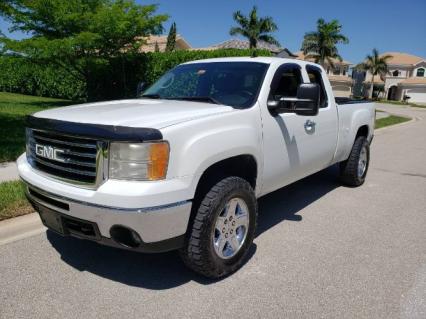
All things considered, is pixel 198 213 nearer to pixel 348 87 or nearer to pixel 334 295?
pixel 334 295

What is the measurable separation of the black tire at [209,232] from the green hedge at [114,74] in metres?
12.8

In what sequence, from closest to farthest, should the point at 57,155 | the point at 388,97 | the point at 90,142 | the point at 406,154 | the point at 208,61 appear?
the point at 90,142 → the point at 57,155 → the point at 208,61 → the point at 406,154 → the point at 388,97

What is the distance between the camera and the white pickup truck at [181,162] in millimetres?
2713

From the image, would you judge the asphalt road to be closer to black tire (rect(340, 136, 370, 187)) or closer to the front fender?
the front fender

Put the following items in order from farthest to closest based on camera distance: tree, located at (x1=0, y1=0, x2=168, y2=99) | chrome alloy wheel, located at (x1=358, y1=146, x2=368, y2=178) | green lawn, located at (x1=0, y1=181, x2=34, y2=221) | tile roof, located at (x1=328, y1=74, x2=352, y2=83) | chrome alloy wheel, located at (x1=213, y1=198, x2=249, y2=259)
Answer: tile roof, located at (x1=328, y1=74, x2=352, y2=83) → tree, located at (x1=0, y1=0, x2=168, y2=99) → chrome alloy wheel, located at (x1=358, y1=146, x2=368, y2=178) → green lawn, located at (x1=0, y1=181, x2=34, y2=221) → chrome alloy wheel, located at (x1=213, y1=198, x2=249, y2=259)

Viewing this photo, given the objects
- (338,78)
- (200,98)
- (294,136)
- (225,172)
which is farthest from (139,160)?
(338,78)

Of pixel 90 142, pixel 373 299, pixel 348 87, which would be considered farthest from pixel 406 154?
pixel 348 87

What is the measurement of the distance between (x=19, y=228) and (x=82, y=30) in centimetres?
1500

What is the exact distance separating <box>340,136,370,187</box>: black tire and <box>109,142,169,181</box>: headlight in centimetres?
419

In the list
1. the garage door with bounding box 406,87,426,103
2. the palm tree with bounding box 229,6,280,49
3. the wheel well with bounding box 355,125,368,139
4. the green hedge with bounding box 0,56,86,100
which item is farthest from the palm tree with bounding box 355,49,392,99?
the wheel well with bounding box 355,125,368,139

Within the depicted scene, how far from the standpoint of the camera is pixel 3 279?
127 inches

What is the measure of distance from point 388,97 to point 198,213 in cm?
7676

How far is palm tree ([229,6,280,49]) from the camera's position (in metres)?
43.9

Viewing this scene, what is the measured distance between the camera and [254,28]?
4425 cm
